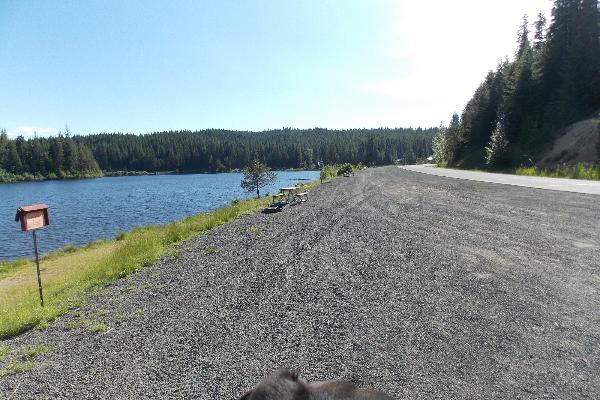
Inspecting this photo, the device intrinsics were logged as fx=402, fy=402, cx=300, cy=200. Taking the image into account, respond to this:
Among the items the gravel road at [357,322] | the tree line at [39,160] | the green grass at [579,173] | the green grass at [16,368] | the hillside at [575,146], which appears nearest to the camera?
the gravel road at [357,322]

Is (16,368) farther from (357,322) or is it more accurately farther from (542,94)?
(542,94)

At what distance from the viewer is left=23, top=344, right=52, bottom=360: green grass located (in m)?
5.32

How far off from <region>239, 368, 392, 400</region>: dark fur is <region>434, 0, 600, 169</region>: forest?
43865mm

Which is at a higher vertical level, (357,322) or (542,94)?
(542,94)

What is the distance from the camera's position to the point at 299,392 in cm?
189

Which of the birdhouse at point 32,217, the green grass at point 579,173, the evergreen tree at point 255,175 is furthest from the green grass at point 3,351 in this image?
the evergreen tree at point 255,175

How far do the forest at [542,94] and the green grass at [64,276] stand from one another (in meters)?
39.3

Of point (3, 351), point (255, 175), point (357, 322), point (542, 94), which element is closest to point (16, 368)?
point (3, 351)

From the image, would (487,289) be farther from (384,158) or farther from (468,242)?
(384,158)

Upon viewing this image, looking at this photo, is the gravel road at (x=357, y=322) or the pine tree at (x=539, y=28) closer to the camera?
the gravel road at (x=357, y=322)

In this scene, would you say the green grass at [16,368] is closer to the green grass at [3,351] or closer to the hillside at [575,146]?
the green grass at [3,351]

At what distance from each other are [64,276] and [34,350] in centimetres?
1010

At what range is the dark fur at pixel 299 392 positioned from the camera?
1864mm

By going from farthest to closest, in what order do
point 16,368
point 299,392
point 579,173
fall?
1. point 579,173
2. point 16,368
3. point 299,392
